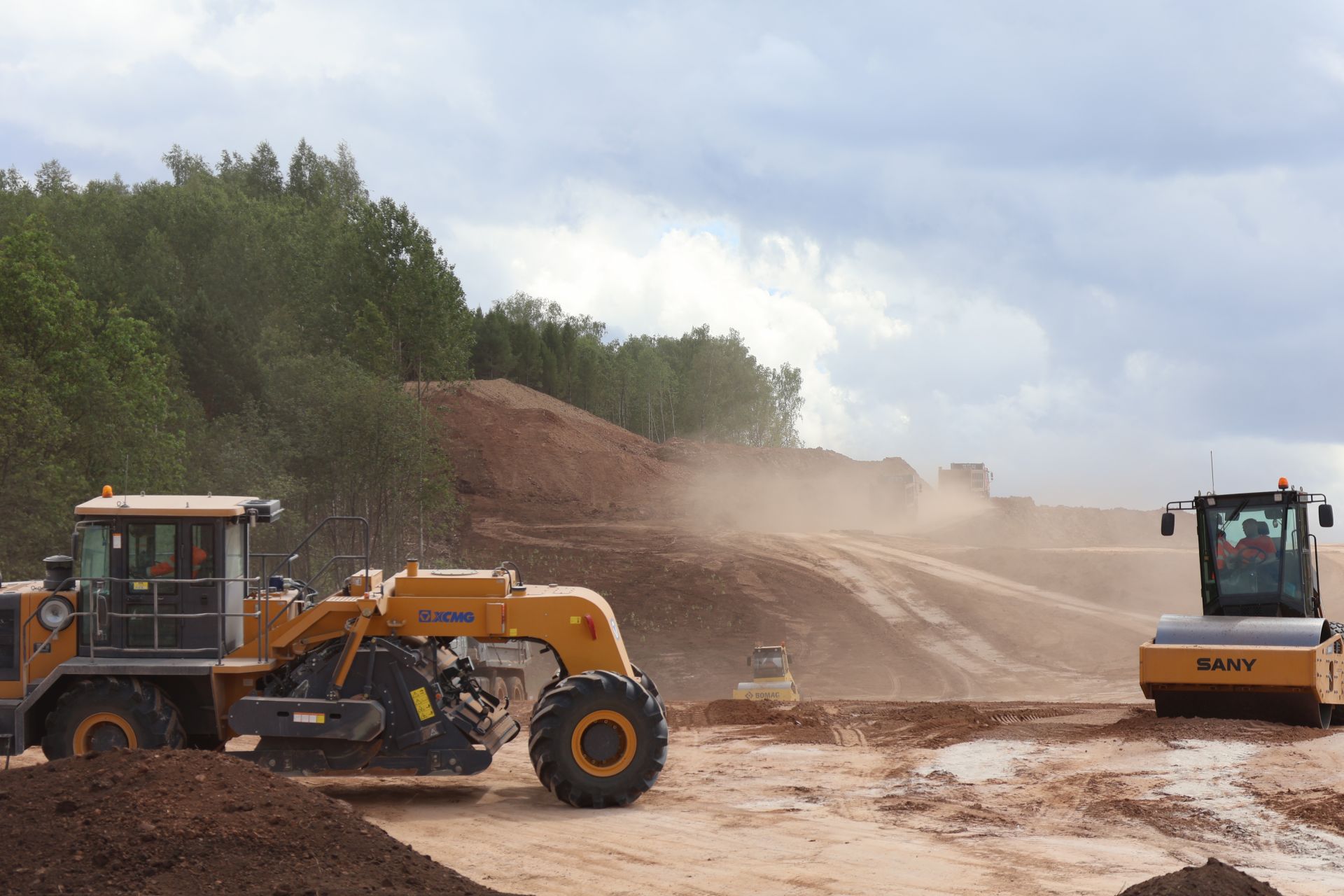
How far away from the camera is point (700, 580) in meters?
41.6

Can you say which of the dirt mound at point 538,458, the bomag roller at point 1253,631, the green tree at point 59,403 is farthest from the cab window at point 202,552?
the dirt mound at point 538,458

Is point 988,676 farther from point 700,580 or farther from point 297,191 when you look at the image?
point 297,191

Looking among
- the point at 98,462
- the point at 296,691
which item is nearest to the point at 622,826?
the point at 296,691

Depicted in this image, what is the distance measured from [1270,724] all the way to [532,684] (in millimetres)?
16282

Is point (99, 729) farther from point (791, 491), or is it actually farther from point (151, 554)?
point (791, 491)

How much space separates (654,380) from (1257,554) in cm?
8417

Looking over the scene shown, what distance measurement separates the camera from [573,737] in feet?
38.1

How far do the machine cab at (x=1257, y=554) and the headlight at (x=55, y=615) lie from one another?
13.9 m

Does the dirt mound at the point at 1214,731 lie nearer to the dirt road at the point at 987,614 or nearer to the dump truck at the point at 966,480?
the dirt road at the point at 987,614

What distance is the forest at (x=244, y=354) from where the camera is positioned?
113ft

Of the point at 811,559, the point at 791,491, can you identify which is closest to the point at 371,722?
the point at 811,559

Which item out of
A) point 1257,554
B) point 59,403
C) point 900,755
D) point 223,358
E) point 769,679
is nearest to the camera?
point 900,755

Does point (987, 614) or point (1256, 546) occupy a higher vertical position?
point (1256, 546)

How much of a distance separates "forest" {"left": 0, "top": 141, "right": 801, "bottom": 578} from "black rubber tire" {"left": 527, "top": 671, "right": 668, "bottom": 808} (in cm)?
942
